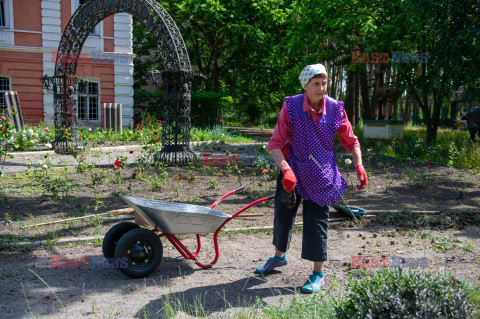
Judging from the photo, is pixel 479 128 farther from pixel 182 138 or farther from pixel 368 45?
pixel 182 138

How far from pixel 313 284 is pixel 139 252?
141 cm

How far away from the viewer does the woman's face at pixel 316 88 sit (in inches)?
128

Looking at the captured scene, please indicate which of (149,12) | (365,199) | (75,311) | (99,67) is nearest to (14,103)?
(99,67)

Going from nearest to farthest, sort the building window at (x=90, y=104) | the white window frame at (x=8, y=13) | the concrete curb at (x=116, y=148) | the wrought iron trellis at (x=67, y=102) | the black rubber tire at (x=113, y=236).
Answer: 1. the black rubber tire at (x=113, y=236)
2. the concrete curb at (x=116, y=148)
3. the wrought iron trellis at (x=67, y=102)
4. the white window frame at (x=8, y=13)
5. the building window at (x=90, y=104)

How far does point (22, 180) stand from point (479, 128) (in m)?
11.4

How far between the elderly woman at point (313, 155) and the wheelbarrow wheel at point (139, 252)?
109 centimetres

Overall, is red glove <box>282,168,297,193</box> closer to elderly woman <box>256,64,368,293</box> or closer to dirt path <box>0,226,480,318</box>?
elderly woman <box>256,64,368,293</box>

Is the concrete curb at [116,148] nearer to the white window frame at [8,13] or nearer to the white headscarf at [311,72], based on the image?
the white headscarf at [311,72]

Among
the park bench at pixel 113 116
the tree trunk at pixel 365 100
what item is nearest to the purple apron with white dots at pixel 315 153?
the tree trunk at pixel 365 100

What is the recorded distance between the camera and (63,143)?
1140 centimetres

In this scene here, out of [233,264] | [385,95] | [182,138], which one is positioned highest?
[385,95]

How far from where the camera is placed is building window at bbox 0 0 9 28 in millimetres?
17562

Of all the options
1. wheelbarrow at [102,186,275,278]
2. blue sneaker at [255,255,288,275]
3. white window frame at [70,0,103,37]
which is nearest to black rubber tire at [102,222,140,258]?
wheelbarrow at [102,186,275,278]

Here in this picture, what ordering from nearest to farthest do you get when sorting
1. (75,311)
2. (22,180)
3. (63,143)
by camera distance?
(75,311) → (22,180) → (63,143)
